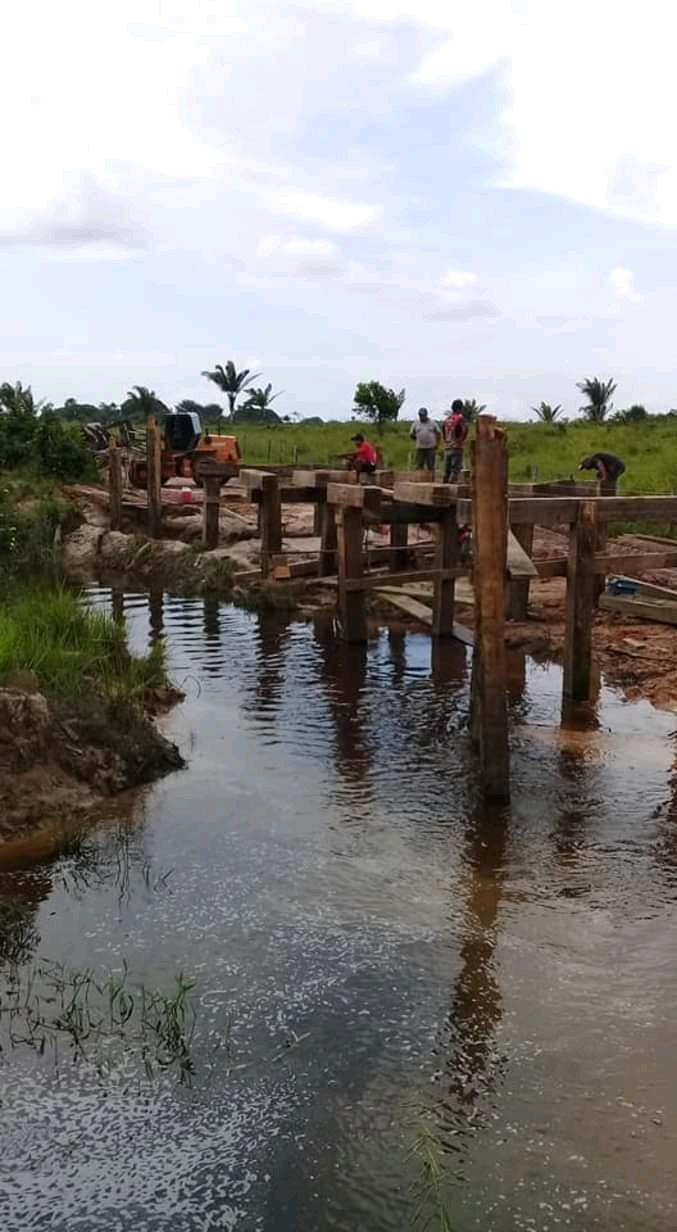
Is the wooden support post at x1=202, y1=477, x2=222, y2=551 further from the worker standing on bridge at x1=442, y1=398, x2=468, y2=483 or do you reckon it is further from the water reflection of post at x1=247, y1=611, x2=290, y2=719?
the worker standing on bridge at x1=442, y1=398, x2=468, y2=483

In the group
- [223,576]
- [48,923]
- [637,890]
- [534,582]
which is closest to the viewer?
[48,923]

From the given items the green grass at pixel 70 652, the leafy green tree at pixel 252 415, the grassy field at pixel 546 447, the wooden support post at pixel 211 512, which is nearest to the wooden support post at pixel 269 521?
the wooden support post at pixel 211 512

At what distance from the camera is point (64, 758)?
7633mm

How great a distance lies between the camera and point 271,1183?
3996 millimetres

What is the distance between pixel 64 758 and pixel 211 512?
11901 mm

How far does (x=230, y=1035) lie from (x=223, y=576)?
1295 centimetres

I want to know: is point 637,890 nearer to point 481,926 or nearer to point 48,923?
point 481,926

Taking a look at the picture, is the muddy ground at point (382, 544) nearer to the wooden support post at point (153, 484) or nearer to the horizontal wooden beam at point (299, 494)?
the wooden support post at point (153, 484)

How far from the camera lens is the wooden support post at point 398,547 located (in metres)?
15.6

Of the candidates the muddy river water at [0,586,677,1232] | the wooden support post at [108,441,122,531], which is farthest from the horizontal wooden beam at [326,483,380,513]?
the wooden support post at [108,441,122,531]

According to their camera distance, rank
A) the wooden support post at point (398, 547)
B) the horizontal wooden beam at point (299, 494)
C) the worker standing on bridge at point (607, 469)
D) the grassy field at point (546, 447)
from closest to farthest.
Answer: the worker standing on bridge at point (607, 469), the horizontal wooden beam at point (299, 494), the wooden support post at point (398, 547), the grassy field at point (546, 447)

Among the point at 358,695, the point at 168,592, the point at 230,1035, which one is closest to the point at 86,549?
the point at 168,592

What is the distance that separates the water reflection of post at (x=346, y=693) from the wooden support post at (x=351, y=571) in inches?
7.9

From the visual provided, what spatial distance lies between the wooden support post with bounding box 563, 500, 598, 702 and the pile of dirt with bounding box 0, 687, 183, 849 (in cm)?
390
